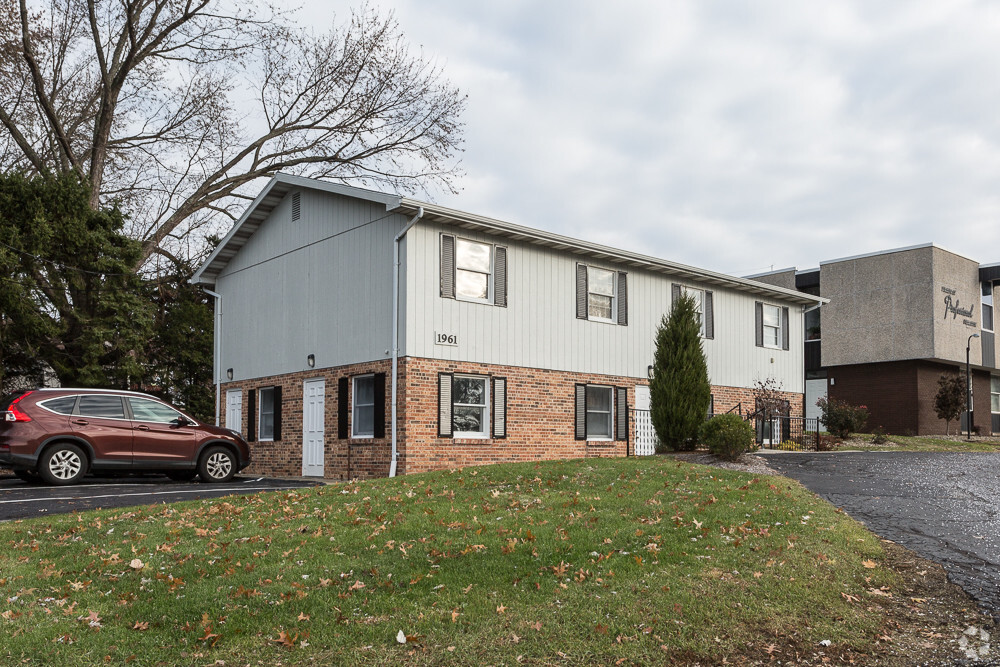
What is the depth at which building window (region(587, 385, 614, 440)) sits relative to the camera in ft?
65.3

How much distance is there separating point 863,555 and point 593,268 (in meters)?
12.6

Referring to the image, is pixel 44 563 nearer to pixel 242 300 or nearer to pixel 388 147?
pixel 242 300

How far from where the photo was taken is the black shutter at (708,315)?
22.8 metres

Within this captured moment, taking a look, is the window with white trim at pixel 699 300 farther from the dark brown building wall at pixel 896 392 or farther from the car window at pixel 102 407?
the dark brown building wall at pixel 896 392

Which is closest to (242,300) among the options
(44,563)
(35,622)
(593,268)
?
(593,268)

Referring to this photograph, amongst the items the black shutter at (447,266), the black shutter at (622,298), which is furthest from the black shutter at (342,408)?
the black shutter at (622,298)

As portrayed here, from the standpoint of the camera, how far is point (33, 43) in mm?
24922

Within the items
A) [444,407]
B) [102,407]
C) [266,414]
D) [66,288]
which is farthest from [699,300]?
[66,288]

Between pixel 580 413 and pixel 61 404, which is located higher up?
pixel 61 404

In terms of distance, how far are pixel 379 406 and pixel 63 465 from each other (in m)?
5.53

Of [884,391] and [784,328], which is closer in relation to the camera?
[784,328]

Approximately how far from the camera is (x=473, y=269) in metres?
17.7

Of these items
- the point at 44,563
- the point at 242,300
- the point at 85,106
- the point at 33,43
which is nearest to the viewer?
the point at 44,563

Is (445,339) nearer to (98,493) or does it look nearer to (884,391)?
(98,493)
